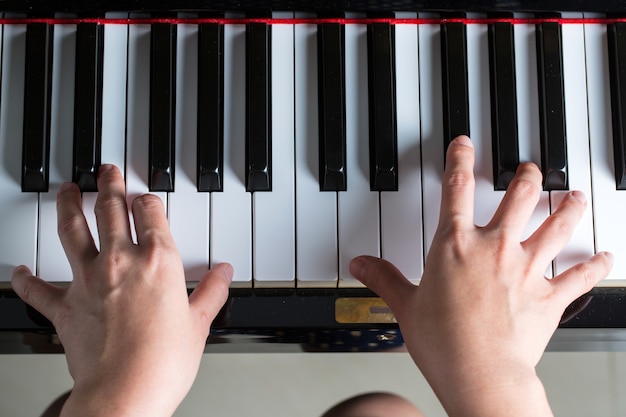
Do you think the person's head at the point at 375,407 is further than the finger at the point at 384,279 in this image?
Result: Yes

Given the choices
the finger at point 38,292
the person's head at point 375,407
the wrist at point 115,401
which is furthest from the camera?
the person's head at point 375,407

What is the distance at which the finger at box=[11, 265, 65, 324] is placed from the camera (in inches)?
32.6

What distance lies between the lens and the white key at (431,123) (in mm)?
894

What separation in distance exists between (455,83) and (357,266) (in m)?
0.30

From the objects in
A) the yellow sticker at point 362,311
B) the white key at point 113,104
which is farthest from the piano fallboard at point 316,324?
the white key at point 113,104

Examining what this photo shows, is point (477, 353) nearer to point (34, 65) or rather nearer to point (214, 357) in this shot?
point (214, 357)

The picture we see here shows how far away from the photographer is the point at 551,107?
0.89m

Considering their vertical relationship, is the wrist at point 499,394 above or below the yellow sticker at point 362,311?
below

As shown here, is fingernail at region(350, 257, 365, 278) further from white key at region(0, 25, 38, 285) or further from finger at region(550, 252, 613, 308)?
white key at region(0, 25, 38, 285)

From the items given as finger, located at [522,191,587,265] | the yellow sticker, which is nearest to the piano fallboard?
the yellow sticker

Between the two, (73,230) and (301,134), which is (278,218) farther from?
(73,230)

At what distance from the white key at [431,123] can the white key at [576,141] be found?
0.56 feet

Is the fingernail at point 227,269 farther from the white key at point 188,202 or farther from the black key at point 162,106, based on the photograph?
the black key at point 162,106

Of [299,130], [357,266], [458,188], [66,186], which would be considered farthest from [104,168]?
[458,188]
